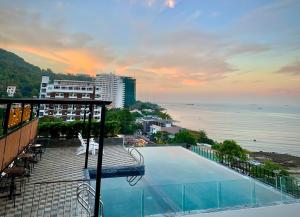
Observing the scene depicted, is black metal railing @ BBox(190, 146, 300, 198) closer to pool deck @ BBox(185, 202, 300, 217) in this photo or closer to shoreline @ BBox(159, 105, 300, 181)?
pool deck @ BBox(185, 202, 300, 217)

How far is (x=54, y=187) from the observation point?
239 inches

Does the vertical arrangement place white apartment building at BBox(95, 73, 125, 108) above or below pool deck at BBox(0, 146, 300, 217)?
above

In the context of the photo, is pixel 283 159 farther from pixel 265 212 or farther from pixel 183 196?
pixel 183 196

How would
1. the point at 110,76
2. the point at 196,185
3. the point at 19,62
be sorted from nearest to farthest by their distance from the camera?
the point at 196,185, the point at 19,62, the point at 110,76

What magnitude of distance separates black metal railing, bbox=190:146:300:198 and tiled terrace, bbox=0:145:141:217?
4488mm

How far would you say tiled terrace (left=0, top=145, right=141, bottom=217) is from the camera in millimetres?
4664

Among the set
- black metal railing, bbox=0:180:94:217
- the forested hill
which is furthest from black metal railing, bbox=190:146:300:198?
the forested hill

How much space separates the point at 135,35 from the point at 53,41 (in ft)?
26.6

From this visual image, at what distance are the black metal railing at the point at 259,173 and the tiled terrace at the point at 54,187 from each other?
449 centimetres

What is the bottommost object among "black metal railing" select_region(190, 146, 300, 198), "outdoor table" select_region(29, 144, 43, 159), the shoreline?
the shoreline

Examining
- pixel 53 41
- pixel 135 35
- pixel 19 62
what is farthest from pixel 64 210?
pixel 19 62

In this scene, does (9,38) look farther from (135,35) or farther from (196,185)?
(196,185)

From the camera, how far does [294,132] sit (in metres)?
63.4

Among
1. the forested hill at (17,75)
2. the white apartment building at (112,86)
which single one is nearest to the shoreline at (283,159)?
the forested hill at (17,75)
